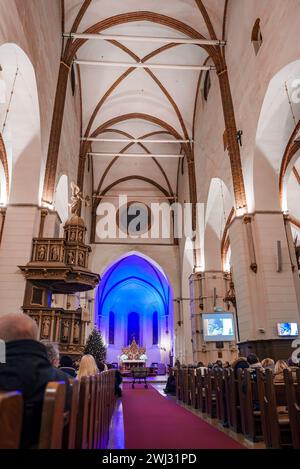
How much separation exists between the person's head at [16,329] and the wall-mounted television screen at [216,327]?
462 inches

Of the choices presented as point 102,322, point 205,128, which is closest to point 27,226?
point 205,128

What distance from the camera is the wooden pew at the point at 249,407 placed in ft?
13.1

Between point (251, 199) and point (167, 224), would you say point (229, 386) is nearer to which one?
point (251, 199)

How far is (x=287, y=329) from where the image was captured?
8.29m

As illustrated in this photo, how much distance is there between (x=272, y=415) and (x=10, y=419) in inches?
126

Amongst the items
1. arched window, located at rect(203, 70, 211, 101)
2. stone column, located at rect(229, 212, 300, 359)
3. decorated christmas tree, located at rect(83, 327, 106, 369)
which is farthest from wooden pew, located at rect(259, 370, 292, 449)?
arched window, located at rect(203, 70, 211, 101)

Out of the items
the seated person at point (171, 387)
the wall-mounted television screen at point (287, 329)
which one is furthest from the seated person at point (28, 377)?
the seated person at point (171, 387)

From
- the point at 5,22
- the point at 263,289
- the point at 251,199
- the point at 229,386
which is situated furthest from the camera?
the point at 251,199

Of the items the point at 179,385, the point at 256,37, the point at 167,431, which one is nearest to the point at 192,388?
the point at 179,385

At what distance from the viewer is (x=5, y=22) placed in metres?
6.98

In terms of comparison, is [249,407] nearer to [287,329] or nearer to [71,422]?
[71,422]

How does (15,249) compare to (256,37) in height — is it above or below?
below

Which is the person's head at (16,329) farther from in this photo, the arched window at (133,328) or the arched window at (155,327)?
the arched window at (133,328)

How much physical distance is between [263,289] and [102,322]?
21.0 metres
